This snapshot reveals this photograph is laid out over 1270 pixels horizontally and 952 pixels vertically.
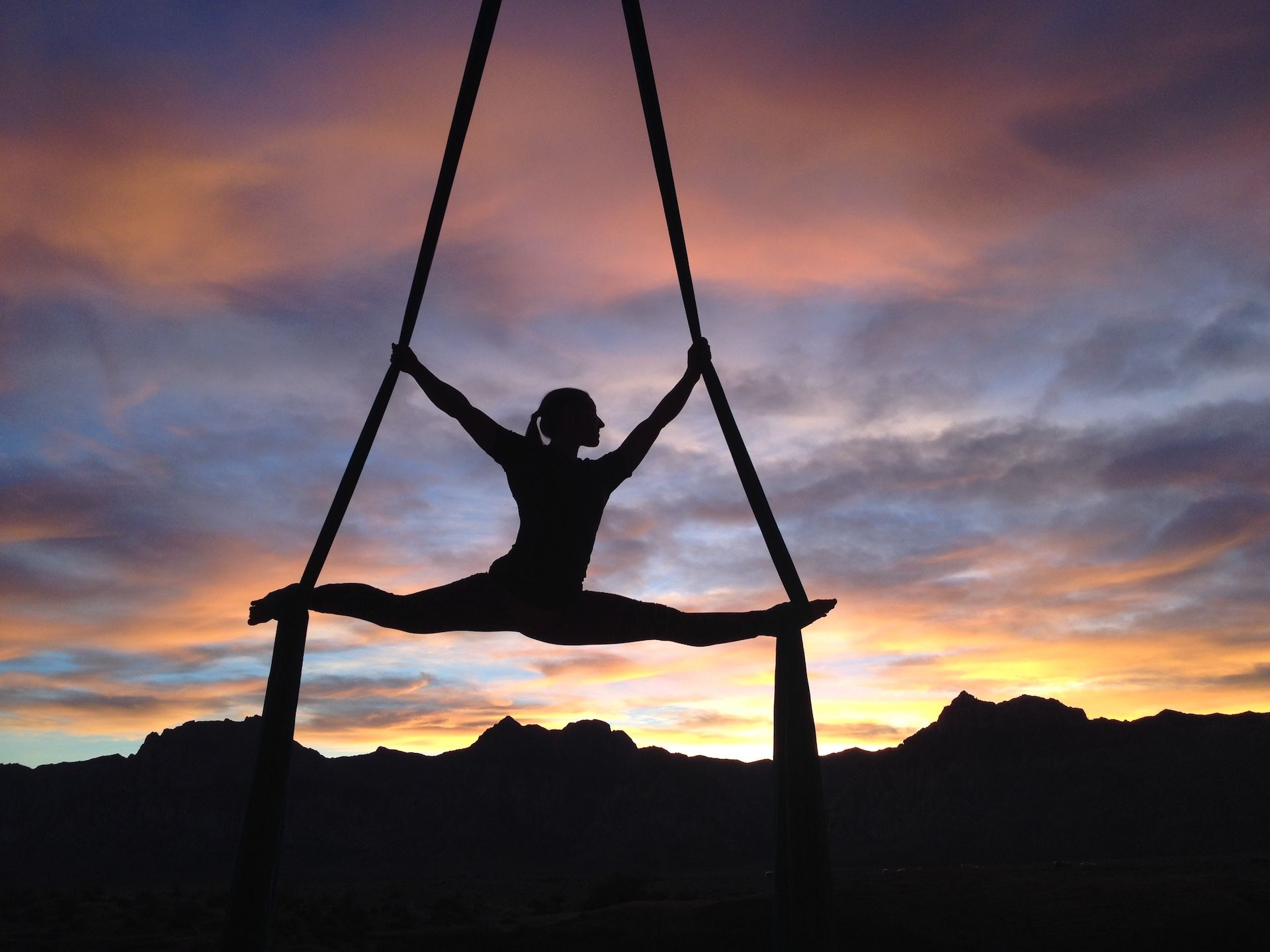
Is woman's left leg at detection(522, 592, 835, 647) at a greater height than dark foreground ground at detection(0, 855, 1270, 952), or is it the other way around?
woman's left leg at detection(522, 592, 835, 647)

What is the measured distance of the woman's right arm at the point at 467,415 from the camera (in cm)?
543

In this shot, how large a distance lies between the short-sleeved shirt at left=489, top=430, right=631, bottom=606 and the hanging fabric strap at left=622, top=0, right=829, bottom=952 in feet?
3.37

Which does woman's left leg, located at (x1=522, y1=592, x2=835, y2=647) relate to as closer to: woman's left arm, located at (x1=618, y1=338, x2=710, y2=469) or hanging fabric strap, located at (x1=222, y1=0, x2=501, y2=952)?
woman's left arm, located at (x1=618, y1=338, x2=710, y2=469)

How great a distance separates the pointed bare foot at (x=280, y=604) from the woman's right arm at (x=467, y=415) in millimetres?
1290

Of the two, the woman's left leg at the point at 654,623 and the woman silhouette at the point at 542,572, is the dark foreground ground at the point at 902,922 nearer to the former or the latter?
the woman's left leg at the point at 654,623

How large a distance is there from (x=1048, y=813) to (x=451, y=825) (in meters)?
47.3

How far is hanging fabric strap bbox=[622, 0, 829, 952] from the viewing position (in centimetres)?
538

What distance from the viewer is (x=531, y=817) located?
272ft

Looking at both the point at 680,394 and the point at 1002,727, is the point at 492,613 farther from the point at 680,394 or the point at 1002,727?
the point at 1002,727

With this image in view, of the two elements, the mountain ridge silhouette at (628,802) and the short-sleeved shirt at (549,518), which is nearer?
the short-sleeved shirt at (549,518)

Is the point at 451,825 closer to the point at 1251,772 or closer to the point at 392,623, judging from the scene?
the point at 1251,772

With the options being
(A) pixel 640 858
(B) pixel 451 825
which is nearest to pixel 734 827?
(A) pixel 640 858

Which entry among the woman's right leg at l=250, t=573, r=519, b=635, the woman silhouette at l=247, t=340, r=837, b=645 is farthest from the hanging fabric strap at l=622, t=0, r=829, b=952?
the woman's right leg at l=250, t=573, r=519, b=635

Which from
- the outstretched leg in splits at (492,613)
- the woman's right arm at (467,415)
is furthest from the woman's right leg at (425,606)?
the woman's right arm at (467,415)
